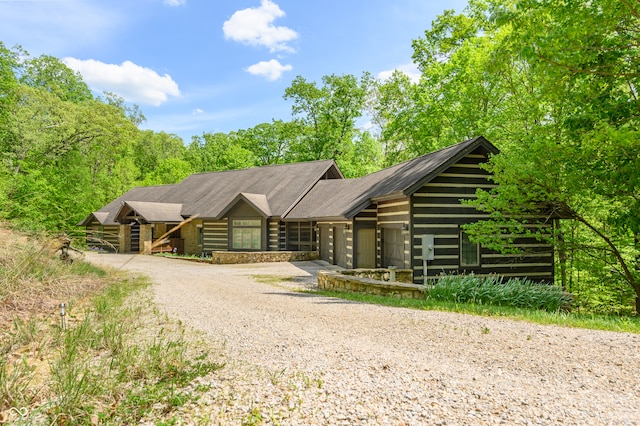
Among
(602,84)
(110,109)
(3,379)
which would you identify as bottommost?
(3,379)

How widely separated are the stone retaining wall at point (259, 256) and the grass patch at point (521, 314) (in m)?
13.0

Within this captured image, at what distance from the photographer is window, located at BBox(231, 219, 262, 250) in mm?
27375

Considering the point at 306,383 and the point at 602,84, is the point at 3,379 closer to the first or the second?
the point at 306,383

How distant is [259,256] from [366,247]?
298 inches

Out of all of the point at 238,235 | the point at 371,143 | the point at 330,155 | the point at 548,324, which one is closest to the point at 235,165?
the point at 330,155

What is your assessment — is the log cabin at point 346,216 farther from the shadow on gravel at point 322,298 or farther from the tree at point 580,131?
the shadow on gravel at point 322,298

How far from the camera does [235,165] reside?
4791cm

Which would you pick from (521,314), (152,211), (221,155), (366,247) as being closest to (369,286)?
(521,314)

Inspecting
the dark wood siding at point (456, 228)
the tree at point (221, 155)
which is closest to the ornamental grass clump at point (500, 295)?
the dark wood siding at point (456, 228)

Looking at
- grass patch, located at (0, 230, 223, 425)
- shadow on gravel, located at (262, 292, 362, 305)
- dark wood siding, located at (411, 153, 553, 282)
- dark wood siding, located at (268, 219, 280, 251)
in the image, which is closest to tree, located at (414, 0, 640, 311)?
dark wood siding, located at (411, 153, 553, 282)

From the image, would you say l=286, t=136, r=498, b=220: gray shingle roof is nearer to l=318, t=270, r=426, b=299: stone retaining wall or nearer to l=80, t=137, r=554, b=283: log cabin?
l=80, t=137, r=554, b=283: log cabin

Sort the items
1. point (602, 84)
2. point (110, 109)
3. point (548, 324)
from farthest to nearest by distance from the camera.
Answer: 1. point (110, 109)
2. point (602, 84)
3. point (548, 324)

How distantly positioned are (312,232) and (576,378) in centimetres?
2185

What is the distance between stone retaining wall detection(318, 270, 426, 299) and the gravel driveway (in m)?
2.62
